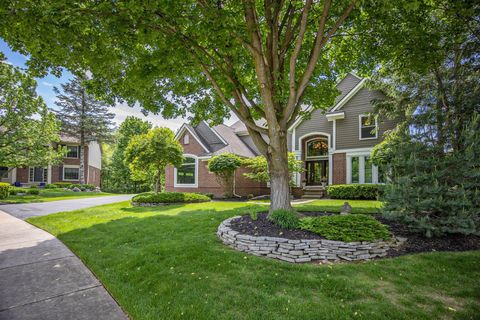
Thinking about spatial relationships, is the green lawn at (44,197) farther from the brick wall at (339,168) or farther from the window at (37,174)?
the brick wall at (339,168)

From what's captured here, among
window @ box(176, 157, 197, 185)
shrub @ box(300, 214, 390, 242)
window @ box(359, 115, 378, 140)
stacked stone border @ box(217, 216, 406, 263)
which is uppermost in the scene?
window @ box(359, 115, 378, 140)

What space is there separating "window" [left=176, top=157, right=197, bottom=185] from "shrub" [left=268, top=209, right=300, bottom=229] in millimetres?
14511

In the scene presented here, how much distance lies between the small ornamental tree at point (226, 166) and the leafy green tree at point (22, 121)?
47.1 feet

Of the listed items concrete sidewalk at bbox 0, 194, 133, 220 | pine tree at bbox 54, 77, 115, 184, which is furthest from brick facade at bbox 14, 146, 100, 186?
concrete sidewalk at bbox 0, 194, 133, 220

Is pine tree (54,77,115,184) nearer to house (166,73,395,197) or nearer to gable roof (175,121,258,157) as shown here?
house (166,73,395,197)

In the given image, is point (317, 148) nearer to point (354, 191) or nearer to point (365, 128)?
point (365, 128)

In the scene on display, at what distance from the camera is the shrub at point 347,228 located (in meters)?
5.03

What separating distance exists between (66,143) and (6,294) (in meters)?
34.7

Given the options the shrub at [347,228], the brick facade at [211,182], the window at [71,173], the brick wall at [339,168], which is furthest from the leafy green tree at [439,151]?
the window at [71,173]

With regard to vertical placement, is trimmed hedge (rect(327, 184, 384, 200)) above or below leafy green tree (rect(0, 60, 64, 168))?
below

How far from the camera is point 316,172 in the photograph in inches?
733

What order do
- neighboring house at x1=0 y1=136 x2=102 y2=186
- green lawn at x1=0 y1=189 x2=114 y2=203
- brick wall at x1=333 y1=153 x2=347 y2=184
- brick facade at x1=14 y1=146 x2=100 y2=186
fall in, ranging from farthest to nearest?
brick facade at x1=14 y1=146 x2=100 y2=186
neighboring house at x1=0 y1=136 x2=102 y2=186
green lawn at x1=0 y1=189 x2=114 y2=203
brick wall at x1=333 y1=153 x2=347 y2=184

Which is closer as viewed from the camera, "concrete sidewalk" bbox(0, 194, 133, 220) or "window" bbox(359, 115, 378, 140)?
"concrete sidewalk" bbox(0, 194, 133, 220)

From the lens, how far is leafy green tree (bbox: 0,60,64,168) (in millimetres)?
18936
